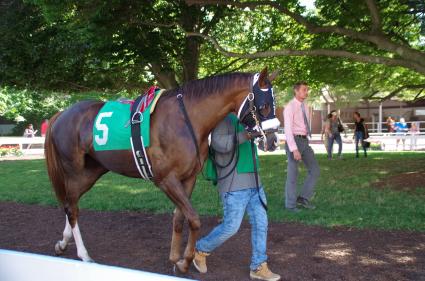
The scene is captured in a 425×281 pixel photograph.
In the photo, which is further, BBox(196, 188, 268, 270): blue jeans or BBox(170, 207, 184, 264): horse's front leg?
BBox(170, 207, 184, 264): horse's front leg

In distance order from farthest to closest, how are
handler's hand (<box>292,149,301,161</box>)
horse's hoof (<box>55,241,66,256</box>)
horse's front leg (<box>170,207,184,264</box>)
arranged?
handler's hand (<box>292,149,301,161</box>)
horse's hoof (<box>55,241,66,256</box>)
horse's front leg (<box>170,207,184,264</box>)

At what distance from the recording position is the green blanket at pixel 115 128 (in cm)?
411

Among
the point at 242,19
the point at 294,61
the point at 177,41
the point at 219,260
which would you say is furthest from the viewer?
the point at 242,19

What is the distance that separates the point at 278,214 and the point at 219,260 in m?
2.14

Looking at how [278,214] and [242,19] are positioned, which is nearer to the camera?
[278,214]

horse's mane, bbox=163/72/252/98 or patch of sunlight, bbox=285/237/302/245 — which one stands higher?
horse's mane, bbox=163/72/252/98

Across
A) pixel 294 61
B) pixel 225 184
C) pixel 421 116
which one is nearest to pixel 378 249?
pixel 225 184

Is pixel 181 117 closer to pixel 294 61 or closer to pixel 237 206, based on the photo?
pixel 237 206

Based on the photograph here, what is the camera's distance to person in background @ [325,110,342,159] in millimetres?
15602

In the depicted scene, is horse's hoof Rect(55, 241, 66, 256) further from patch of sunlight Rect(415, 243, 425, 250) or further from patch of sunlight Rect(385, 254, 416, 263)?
patch of sunlight Rect(415, 243, 425, 250)

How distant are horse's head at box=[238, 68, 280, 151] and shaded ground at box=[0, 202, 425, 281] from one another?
1405 mm

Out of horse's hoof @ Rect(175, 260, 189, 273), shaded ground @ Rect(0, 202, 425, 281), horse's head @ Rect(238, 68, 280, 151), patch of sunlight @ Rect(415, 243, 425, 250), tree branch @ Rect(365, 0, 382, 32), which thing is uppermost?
tree branch @ Rect(365, 0, 382, 32)

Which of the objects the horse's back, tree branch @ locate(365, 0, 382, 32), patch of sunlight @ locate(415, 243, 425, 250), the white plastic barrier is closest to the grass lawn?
patch of sunlight @ locate(415, 243, 425, 250)

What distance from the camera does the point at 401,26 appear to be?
453 inches
